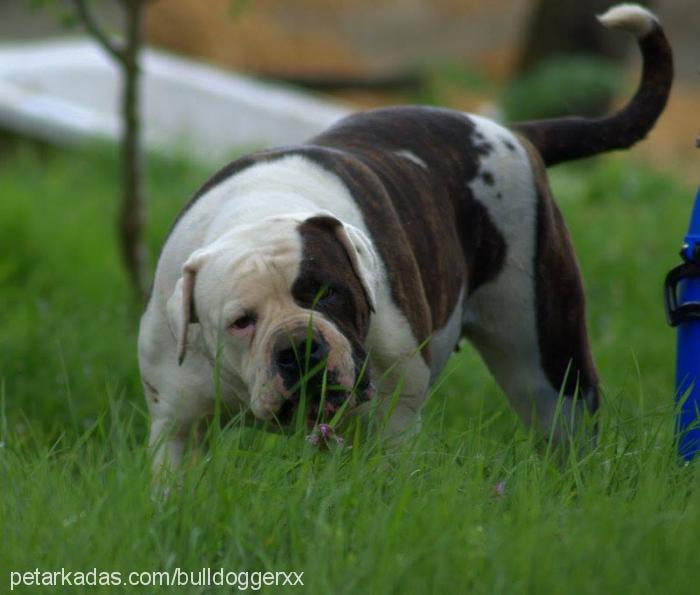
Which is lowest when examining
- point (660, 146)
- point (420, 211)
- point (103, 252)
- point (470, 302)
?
point (660, 146)

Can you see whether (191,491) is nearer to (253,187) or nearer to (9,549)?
(9,549)

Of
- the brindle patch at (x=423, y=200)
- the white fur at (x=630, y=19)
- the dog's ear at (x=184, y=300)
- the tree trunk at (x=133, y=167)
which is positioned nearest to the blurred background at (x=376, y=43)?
the tree trunk at (x=133, y=167)

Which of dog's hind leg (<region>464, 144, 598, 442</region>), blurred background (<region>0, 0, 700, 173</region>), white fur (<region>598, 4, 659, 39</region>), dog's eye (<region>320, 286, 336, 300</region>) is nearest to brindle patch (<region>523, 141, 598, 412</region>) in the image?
dog's hind leg (<region>464, 144, 598, 442</region>)

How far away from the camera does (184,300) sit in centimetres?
367

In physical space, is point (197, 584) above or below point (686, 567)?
below

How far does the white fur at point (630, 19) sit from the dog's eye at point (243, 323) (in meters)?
1.73

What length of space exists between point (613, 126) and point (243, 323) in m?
1.87

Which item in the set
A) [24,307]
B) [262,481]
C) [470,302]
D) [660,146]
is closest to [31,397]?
[24,307]

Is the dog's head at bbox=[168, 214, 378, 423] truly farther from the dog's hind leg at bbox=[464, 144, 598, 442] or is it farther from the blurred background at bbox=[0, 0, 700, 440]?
the dog's hind leg at bbox=[464, 144, 598, 442]

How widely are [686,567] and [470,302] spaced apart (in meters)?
1.86

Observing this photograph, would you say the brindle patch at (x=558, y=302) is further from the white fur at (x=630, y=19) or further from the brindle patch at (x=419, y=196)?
the white fur at (x=630, y=19)

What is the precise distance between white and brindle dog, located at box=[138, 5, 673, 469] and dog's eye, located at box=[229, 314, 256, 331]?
0.01 m

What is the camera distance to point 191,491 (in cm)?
322

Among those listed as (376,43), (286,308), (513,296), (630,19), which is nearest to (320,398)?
(286,308)
